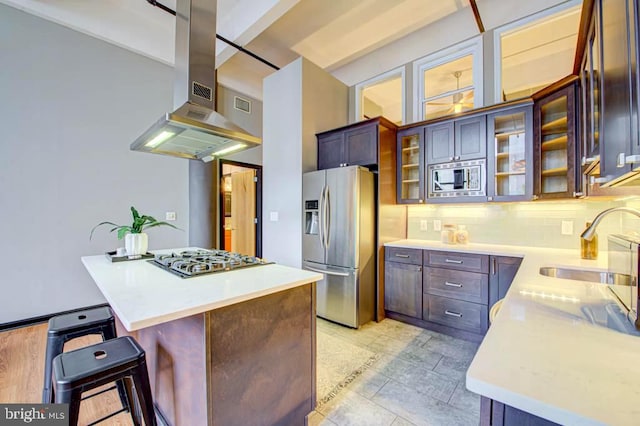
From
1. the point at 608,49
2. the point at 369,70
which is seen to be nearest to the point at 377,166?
the point at 369,70

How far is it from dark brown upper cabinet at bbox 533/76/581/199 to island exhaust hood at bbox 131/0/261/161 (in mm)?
2572

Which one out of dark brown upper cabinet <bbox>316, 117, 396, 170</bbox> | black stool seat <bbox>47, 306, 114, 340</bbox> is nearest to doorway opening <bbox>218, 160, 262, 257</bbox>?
dark brown upper cabinet <bbox>316, 117, 396, 170</bbox>

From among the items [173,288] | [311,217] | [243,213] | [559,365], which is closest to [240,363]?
[173,288]

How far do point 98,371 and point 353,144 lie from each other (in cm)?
296

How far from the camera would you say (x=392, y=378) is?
2.06 metres

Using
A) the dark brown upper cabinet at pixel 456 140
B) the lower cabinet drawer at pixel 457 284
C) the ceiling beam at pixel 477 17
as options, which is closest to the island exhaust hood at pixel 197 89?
the dark brown upper cabinet at pixel 456 140

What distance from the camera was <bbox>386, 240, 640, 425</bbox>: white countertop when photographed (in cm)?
52

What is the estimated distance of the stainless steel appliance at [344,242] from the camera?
2.93 meters

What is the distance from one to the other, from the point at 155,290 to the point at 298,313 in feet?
2.42

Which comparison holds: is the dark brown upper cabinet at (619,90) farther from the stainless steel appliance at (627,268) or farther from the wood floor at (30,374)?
the wood floor at (30,374)

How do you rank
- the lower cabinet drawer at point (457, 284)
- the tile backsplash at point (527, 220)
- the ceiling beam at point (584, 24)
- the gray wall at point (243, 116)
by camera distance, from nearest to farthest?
the ceiling beam at point (584, 24) → the tile backsplash at point (527, 220) → the lower cabinet drawer at point (457, 284) → the gray wall at point (243, 116)

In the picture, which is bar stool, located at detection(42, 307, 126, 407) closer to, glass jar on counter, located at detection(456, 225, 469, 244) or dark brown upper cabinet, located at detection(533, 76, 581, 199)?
glass jar on counter, located at detection(456, 225, 469, 244)

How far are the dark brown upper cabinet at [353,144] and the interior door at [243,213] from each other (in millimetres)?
2334

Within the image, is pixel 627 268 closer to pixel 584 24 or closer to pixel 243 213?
pixel 584 24
